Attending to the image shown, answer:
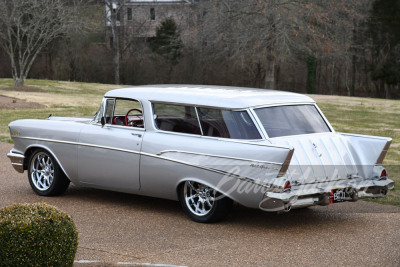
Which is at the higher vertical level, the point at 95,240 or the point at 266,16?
the point at 266,16

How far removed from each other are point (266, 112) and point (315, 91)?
4647 centimetres

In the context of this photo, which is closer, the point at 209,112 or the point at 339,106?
the point at 209,112

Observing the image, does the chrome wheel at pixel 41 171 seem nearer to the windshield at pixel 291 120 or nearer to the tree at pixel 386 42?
the windshield at pixel 291 120

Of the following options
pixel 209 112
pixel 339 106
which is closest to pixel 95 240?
pixel 209 112

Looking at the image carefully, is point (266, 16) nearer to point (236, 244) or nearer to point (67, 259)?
point (236, 244)

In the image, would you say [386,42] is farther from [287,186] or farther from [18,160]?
[287,186]

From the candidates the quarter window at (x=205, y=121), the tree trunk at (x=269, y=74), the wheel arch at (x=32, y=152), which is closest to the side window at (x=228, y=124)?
the quarter window at (x=205, y=121)

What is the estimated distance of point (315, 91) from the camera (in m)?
53.4

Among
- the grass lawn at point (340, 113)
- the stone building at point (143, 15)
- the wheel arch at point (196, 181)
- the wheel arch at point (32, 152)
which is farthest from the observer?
the stone building at point (143, 15)

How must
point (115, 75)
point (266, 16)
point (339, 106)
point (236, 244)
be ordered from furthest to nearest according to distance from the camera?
point (115, 75), point (339, 106), point (266, 16), point (236, 244)

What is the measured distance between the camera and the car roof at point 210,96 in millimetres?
7754

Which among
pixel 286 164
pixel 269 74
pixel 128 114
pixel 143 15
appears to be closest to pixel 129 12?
pixel 143 15

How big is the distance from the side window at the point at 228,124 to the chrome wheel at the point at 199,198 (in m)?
0.63

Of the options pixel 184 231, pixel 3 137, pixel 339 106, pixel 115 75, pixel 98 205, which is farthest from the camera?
pixel 115 75
